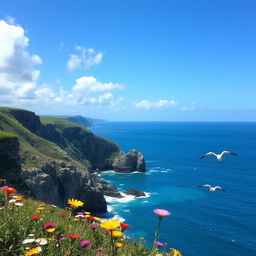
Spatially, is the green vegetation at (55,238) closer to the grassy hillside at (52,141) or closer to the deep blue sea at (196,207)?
the deep blue sea at (196,207)

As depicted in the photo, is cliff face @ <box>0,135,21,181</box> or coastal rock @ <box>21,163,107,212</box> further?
coastal rock @ <box>21,163,107,212</box>

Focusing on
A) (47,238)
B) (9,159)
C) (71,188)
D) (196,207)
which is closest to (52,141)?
(71,188)

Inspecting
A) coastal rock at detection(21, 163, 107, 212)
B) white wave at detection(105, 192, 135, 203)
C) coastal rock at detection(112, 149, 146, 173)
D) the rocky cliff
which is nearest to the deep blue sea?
white wave at detection(105, 192, 135, 203)

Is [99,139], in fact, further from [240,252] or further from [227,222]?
[240,252]

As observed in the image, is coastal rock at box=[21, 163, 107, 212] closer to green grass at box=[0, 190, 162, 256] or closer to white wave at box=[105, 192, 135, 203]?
white wave at box=[105, 192, 135, 203]

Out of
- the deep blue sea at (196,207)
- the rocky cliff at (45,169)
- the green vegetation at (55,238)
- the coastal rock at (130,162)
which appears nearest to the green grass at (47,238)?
the green vegetation at (55,238)

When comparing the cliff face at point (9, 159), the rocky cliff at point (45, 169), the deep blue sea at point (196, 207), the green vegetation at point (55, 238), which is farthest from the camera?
the rocky cliff at point (45, 169)

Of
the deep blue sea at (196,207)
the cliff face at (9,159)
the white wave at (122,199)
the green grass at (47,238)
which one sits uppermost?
the green grass at (47,238)

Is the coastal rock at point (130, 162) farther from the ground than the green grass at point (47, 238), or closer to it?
closer to it

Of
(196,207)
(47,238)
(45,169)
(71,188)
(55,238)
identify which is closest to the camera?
(47,238)

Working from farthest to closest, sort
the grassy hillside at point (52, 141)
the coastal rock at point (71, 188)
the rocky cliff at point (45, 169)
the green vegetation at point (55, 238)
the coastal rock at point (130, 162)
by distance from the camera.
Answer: the coastal rock at point (130, 162), the grassy hillside at point (52, 141), the coastal rock at point (71, 188), the rocky cliff at point (45, 169), the green vegetation at point (55, 238)

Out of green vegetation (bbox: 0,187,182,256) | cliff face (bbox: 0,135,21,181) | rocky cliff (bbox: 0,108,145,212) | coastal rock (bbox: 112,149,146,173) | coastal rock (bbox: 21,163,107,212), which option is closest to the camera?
green vegetation (bbox: 0,187,182,256)

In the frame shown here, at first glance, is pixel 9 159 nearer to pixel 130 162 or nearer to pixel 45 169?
pixel 45 169

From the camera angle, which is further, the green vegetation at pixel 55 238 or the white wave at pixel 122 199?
the white wave at pixel 122 199
